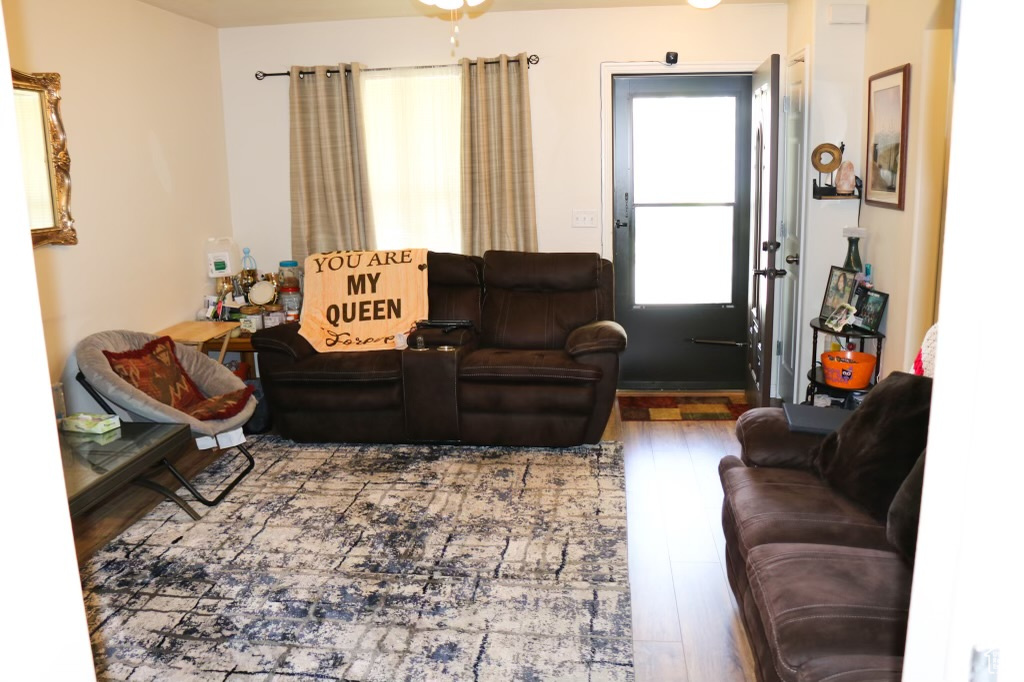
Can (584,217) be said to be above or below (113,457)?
above

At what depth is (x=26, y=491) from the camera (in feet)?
2.04

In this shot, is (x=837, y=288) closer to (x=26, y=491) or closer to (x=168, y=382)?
(x=168, y=382)

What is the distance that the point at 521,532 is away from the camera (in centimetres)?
351

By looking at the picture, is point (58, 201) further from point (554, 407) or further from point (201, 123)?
point (554, 407)

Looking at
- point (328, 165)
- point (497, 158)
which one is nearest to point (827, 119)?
point (497, 158)

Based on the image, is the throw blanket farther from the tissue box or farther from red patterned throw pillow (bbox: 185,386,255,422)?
the tissue box

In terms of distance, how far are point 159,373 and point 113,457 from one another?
856 mm

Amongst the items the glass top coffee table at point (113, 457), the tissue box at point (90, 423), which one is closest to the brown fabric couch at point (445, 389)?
the glass top coffee table at point (113, 457)

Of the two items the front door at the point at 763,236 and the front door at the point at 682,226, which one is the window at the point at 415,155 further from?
the front door at the point at 763,236

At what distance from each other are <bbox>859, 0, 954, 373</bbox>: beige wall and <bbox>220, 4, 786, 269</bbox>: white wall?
1377mm

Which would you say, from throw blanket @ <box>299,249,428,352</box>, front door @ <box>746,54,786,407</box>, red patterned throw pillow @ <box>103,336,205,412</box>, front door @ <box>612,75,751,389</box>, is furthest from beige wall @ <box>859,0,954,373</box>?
red patterned throw pillow @ <box>103,336,205,412</box>

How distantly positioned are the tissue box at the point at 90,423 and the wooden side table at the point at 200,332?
40.2 inches

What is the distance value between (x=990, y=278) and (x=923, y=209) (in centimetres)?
334

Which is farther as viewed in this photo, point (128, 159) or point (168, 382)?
point (128, 159)
